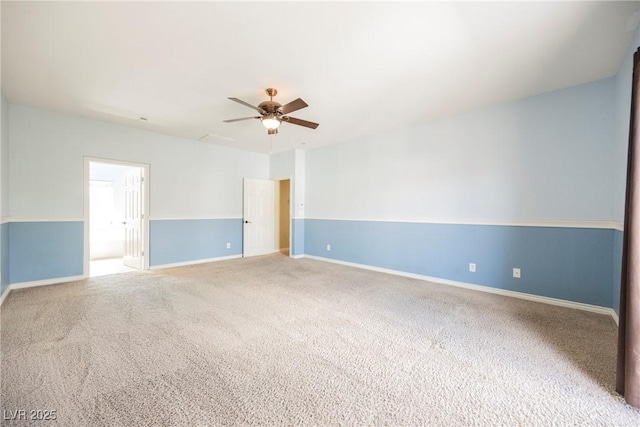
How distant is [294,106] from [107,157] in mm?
3669

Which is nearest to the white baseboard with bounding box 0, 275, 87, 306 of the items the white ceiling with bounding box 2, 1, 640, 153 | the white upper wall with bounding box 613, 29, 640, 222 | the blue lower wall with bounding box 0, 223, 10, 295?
the blue lower wall with bounding box 0, 223, 10, 295

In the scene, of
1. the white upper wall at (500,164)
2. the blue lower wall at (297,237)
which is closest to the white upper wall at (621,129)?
the white upper wall at (500,164)

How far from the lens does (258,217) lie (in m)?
6.54

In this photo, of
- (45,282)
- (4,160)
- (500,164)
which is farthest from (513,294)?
(4,160)

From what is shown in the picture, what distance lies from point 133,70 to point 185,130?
2.12m

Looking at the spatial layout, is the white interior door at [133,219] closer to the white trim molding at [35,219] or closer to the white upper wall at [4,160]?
the white trim molding at [35,219]

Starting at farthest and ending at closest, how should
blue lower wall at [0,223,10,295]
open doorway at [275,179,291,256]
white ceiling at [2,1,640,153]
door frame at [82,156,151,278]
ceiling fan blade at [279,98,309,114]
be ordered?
open doorway at [275,179,291,256]
door frame at [82,156,151,278]
blue lower wall at [0,223,10,295]
ceiling fan blade at [279,98,309,114]
white ceiling at [2,1,640,153]

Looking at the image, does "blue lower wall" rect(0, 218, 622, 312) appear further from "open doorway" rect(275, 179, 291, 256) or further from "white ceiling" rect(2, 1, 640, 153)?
"white ceiling" rect(2, 1, 640, 153)

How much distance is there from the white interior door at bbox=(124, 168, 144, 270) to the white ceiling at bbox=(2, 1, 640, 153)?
1.61m

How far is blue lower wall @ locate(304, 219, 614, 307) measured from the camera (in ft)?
9.78

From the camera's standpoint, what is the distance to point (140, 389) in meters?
1.64

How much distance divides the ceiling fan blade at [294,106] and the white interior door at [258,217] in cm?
351

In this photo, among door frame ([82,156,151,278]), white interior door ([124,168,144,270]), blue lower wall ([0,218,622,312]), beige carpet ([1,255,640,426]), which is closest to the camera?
beige carpet ([1,255,640,426])

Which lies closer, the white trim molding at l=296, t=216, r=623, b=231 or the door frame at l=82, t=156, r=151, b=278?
the white trim molding at l=296, t=216, r=623, b=231
